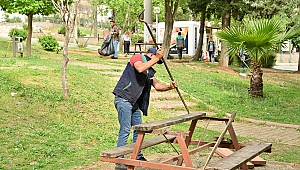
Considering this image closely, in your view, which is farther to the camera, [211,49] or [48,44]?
[211,49]

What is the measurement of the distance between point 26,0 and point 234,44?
812cm

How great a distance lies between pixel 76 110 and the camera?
9922 mm

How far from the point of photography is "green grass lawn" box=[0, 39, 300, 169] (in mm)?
7258

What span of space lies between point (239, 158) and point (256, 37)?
8138mm

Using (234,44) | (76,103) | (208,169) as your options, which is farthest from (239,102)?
(208,169)

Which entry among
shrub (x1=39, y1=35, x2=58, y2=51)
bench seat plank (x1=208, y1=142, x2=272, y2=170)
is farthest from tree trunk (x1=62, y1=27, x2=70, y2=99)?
shrub (x1=39, y1=35, x2=58, y2=51)

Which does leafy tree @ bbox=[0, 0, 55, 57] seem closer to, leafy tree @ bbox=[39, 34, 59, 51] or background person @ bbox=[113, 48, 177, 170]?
leafy tree @ bbox=[39, 34, 59, 51]

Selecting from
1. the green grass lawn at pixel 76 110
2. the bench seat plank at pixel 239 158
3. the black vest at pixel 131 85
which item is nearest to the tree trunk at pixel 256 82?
the green grass lawn at pixel 76 110

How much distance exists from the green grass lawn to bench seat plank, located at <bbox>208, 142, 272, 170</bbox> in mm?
1668

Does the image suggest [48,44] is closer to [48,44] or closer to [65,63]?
[48,44]

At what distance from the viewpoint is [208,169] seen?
16.0 ft

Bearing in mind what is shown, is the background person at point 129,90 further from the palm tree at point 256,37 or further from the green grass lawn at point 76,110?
the palm tree at point 256,37

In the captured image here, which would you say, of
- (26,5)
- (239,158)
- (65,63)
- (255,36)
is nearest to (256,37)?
(255,36)

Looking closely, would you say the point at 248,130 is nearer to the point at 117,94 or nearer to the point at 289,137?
the point at 289,137
